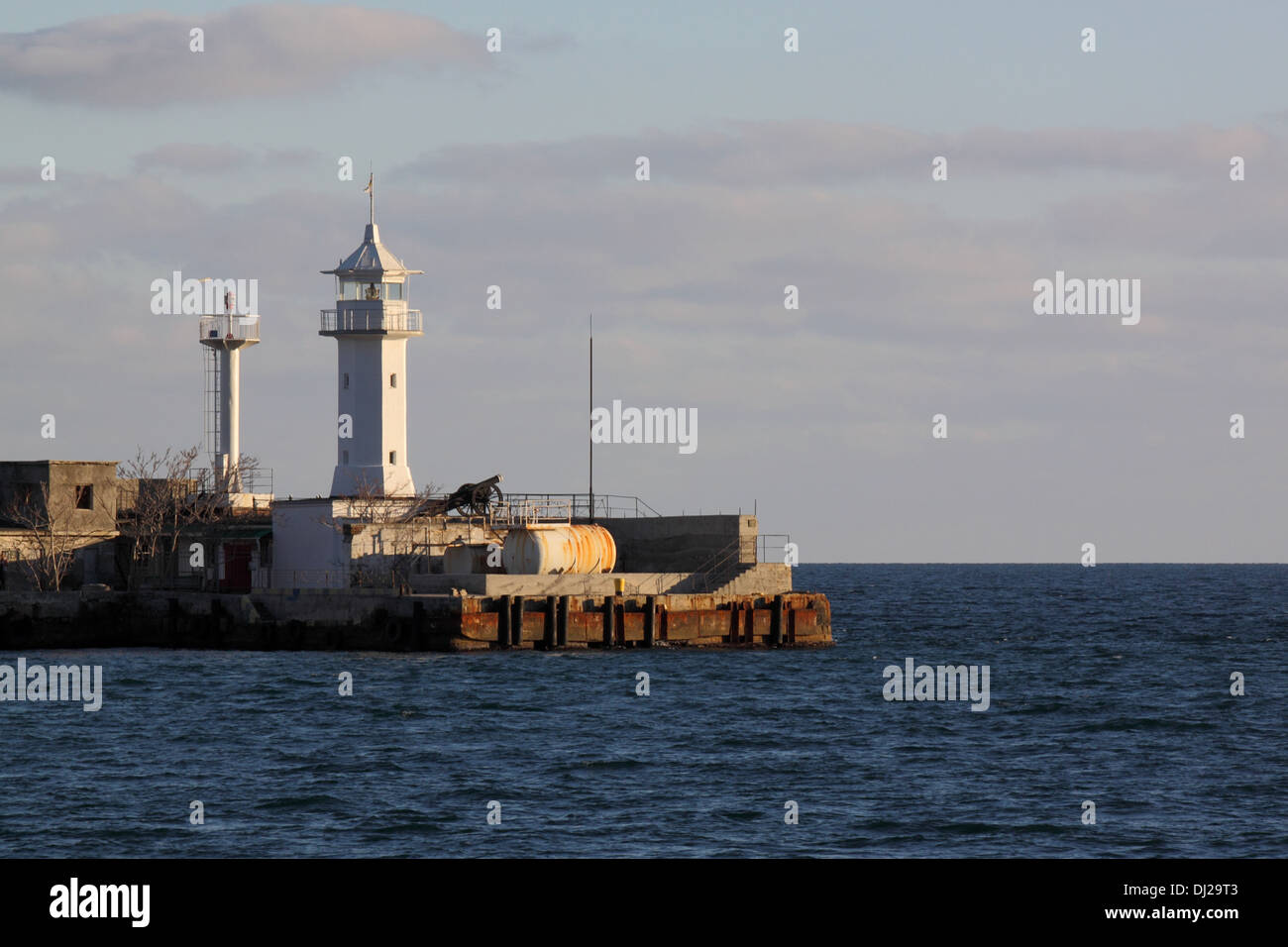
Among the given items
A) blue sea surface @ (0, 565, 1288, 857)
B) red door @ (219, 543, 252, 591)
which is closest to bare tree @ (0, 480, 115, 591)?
blue sea surface @ (0, 565, 1288, 857)

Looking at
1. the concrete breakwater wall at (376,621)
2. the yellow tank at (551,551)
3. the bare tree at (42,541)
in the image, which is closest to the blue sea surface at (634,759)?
the concrete breakwater wall at (376,621)

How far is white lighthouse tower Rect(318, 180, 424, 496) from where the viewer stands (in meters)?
61.2

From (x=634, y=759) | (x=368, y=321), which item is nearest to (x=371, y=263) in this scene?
(x=368, y=321)

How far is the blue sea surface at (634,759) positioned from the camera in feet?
80.7

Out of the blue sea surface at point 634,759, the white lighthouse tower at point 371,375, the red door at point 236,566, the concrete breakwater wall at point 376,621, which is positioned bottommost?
the blue sea surface at point 634,759

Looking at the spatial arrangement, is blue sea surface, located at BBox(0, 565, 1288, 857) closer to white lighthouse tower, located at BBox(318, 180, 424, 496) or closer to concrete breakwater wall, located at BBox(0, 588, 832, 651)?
concrete breakwater wall, located at BBox(0, 588, 832, 651)

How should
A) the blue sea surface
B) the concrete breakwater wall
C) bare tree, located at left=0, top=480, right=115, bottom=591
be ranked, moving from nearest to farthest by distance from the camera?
the blue sea surface
the concrete breakwater wall
bare tree, located at left=0, top=480, right=115, bottom=591

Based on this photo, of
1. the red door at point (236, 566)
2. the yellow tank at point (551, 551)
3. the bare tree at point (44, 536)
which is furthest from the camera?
the red door at point (236, 566)

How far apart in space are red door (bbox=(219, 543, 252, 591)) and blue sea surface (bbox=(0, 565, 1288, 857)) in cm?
484

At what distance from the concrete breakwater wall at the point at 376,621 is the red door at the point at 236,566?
8.19 ft

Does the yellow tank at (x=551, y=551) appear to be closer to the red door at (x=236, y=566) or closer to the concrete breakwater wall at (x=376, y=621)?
the concrete breakwater wall at (x=376, y=621)

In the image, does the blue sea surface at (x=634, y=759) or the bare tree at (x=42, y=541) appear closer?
the blue sea surface at (x=634, y=759)
